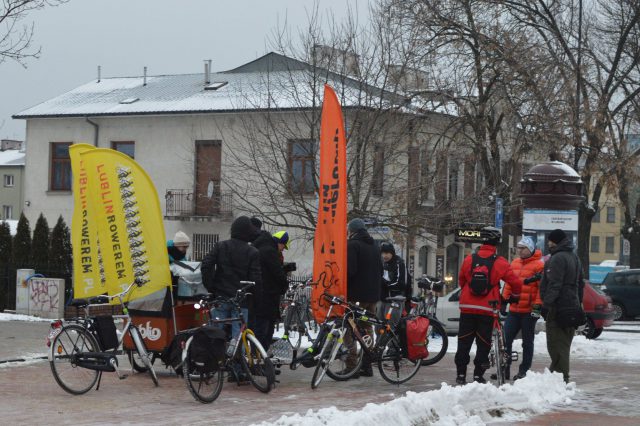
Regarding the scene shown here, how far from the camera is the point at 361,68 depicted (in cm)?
2339

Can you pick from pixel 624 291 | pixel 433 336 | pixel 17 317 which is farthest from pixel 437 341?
pixel 624 291

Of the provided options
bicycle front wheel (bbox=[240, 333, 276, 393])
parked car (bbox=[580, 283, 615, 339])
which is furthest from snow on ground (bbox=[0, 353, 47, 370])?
parked car (bbox=[580, 283, 615, 339])

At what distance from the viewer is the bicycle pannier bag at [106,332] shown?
38.3ft

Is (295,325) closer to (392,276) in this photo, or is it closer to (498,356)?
(392,276)

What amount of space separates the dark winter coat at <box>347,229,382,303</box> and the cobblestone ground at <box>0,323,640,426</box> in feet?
3.38

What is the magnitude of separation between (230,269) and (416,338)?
234cm

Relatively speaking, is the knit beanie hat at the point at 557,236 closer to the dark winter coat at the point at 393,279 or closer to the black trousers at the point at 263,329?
the black trousers at the point at 263,329

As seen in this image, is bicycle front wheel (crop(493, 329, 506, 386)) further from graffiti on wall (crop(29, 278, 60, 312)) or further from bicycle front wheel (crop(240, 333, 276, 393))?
graffiti on wall (crop(29, 278, 60, 312))

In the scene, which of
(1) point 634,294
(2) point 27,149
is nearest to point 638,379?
(1) point 634,294

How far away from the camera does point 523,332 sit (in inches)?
551

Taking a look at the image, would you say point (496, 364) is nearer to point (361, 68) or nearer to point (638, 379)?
point (638, 379)

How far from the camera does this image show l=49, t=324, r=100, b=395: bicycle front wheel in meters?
11.2

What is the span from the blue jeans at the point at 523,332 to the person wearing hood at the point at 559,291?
0.70 meters

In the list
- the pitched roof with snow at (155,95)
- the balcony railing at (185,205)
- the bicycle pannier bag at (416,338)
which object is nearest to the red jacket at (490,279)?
the bicycle pannier bag at (416,338)
